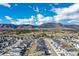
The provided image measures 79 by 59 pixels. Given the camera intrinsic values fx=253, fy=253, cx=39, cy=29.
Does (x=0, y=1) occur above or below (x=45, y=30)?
above

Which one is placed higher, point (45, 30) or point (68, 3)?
point (68, 3)

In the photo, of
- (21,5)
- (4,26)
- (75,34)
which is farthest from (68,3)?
(4,26)

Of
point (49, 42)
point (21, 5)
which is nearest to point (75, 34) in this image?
point (49, 42)

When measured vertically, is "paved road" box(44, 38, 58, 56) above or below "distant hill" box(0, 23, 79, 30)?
below

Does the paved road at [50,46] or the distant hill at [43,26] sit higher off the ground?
the distant hill at [43,26]

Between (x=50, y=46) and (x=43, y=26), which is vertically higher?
(x=43, y=26)

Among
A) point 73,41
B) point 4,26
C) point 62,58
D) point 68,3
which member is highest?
point 68,3

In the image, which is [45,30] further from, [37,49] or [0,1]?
[0,1]

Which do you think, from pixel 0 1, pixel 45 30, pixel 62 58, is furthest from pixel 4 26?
pixel 62 58

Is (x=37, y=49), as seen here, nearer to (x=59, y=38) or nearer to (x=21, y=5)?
(x=59, y=38)
